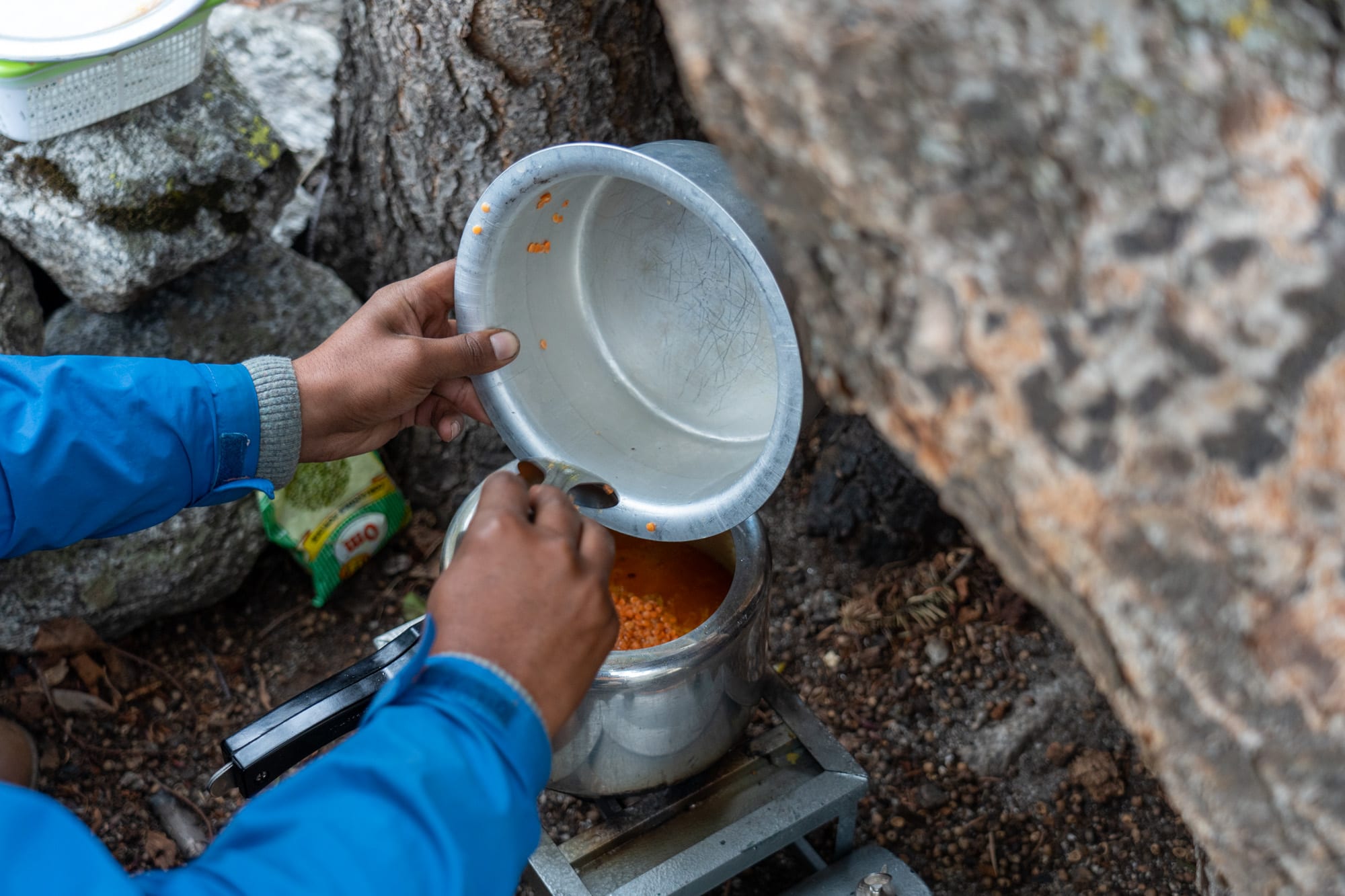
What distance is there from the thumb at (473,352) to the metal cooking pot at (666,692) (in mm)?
147

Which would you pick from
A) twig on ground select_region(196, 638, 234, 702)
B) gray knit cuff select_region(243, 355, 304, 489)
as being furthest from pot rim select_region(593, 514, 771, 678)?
twig on ground select_region(196, 638, 234, 702)

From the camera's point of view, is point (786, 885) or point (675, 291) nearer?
point (675, 291)

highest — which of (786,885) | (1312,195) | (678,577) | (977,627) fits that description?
(1312,195)

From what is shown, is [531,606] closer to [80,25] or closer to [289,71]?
[80,25]

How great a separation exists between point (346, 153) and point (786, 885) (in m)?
1.68

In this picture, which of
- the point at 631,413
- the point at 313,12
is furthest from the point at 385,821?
the point at 313,12

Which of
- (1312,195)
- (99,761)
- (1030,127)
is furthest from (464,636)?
(99,761)

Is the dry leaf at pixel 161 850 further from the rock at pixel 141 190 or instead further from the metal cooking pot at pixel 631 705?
the rock at pixel 141 190

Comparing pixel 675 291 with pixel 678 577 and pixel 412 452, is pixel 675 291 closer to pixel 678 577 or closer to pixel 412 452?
pixel 678 577

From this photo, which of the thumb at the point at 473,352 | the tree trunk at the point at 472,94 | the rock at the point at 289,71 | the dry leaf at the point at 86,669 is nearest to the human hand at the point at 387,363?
the thumb at the point at 473,352

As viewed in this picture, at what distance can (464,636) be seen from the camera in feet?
3.45

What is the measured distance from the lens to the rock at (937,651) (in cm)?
221

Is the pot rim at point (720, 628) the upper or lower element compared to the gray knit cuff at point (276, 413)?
lower

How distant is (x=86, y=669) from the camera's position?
215 cm
